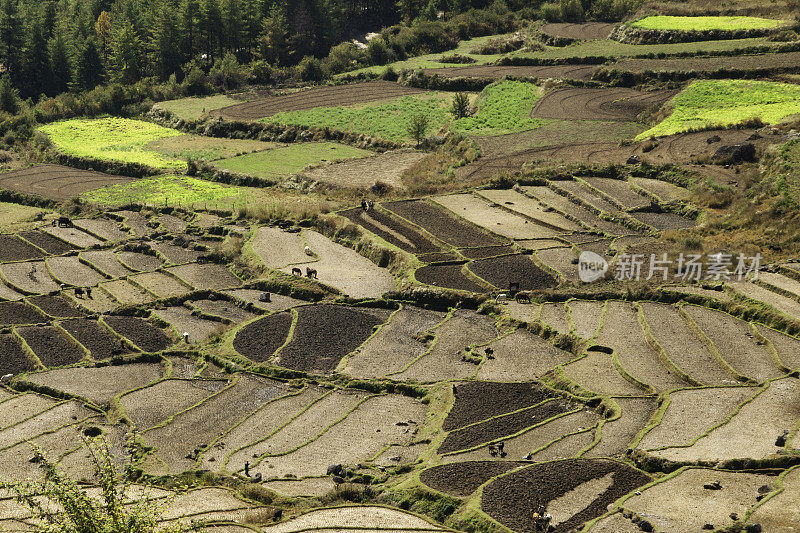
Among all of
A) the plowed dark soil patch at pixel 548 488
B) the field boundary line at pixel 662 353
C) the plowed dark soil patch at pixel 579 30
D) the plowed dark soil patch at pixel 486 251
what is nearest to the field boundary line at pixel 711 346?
the field boundary line at pixel 662 353

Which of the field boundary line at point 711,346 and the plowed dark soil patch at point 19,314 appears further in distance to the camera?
the plowed dark soil patch at point 19,314

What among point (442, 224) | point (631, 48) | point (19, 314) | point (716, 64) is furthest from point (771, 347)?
point (631, 48)

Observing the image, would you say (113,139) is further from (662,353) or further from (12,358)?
(662,353)

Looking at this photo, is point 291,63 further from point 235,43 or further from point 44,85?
point 44,85

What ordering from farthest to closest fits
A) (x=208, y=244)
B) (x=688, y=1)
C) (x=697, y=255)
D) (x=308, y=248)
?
(x=688, y=1)
(x=208, y=244)
(x=308, y=248)
(x=697, y=255)

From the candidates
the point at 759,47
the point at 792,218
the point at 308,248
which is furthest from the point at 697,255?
the point at 759,47

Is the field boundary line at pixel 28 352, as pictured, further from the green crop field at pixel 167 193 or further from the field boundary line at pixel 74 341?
the green crop field at pixel 167 193
